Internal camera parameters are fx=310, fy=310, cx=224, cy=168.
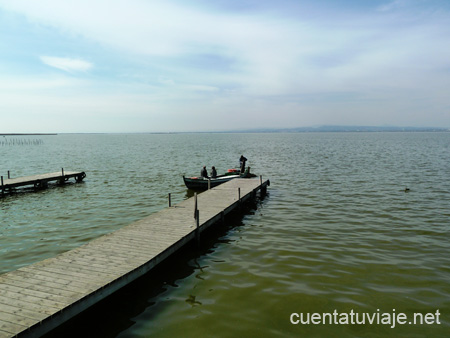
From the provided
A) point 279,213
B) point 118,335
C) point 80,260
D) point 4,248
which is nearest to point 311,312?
point 118,335

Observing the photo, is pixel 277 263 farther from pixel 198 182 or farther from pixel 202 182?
pixel 198 182

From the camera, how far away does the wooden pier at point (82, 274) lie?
21.0 ft

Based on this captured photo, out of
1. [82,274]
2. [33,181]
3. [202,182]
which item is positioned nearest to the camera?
[82,274]

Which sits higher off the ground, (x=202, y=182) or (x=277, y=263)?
(x=202, y=182)

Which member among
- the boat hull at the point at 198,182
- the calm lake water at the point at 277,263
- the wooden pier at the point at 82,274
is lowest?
the calm lake water at the point at 277,263

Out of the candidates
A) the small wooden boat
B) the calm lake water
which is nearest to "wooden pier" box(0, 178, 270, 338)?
the calm lake water

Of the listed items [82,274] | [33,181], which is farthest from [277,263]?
[33,181]

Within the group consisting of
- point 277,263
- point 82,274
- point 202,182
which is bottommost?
point 277,263

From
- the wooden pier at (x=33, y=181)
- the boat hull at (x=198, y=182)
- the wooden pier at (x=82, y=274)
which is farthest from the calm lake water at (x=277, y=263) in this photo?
the boat hull at (x=198, y=182)

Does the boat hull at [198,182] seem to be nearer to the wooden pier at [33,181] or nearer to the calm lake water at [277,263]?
the calm lake water at [277,263]

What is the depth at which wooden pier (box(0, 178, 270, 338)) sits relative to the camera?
21.0 ft

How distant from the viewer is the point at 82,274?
843cm

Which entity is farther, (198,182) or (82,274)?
(198,182)

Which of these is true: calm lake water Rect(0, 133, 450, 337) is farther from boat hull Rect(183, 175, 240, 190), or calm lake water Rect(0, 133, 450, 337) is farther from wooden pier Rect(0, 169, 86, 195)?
boat hull Rect(183, 175, 240, 190)
